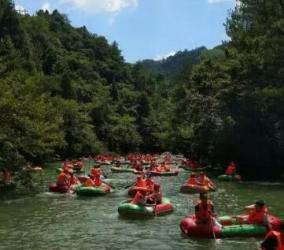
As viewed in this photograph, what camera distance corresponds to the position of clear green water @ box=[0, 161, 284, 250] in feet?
51.7

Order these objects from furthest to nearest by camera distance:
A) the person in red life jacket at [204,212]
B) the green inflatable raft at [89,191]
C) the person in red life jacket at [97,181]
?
1. the person in red life jacket at [97,181]
2. the green inflatable raft at [89,191]
3. the person in red life jacket at [204,212]

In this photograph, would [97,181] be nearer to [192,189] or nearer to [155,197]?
[192,189]

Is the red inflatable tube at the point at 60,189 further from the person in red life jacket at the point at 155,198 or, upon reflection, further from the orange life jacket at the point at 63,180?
the person in red life jacket at the point at 155,198

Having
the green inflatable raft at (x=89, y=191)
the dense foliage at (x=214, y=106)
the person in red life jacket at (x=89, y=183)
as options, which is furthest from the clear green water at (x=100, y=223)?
the dense foliage at (x=214, y=106)

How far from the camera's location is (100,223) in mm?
19078

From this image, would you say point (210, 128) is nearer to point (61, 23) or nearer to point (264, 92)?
point (264, 92)

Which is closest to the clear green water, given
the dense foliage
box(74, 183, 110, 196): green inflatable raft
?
box(74, 183, 110, 196): green inflatable raft

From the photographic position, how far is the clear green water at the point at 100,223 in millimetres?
15766

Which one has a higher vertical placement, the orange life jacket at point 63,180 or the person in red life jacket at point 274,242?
the orange life jacket at point 63,180

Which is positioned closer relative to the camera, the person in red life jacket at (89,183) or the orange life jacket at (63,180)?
the person in red life jacket at (89,183)

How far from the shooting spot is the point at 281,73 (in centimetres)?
3388

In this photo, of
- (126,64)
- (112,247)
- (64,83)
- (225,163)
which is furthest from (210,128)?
(126,64)

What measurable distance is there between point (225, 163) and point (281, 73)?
8951 mm

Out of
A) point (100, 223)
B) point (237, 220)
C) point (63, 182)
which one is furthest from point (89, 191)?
point (237, 220)
